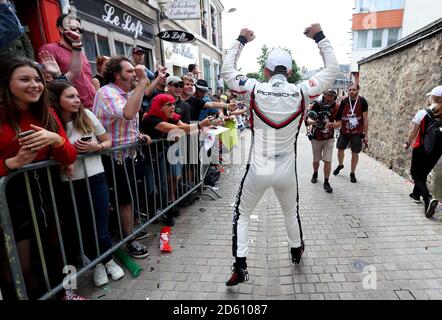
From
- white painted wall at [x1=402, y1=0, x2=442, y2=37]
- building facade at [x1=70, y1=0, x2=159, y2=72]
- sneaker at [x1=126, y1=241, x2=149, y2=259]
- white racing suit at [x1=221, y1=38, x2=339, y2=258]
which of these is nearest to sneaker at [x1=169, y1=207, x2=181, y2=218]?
sneaker at [x1=126, y1=241, x2=149, y2=259]

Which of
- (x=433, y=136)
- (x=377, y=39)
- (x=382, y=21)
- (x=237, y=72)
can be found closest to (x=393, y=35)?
(x=377, y=39)

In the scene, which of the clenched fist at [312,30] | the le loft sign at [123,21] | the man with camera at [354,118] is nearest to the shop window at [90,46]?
the le loft sign at [123,21]

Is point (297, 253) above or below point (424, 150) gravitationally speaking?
below

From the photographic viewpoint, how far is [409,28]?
2598 centimetres

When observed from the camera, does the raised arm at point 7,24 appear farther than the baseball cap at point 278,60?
No

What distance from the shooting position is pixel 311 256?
3.17m

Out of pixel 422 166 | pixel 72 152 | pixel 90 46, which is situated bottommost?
pixel 422 166

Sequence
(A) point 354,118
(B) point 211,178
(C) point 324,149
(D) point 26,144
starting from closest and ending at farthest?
(D) point 26,144 → (C) point 324,149 → (A) point 354,118 → (B) point 211,178

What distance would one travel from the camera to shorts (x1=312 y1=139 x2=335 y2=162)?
5325mm

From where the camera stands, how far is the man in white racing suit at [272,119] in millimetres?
2465

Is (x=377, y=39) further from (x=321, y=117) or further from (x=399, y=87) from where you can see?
(x=321, y=117)

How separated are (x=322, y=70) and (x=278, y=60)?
1.46ft

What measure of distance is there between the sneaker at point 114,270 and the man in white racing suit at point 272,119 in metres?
1.16

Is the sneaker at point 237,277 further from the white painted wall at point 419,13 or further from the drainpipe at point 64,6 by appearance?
the white painted wall at point 419,13
